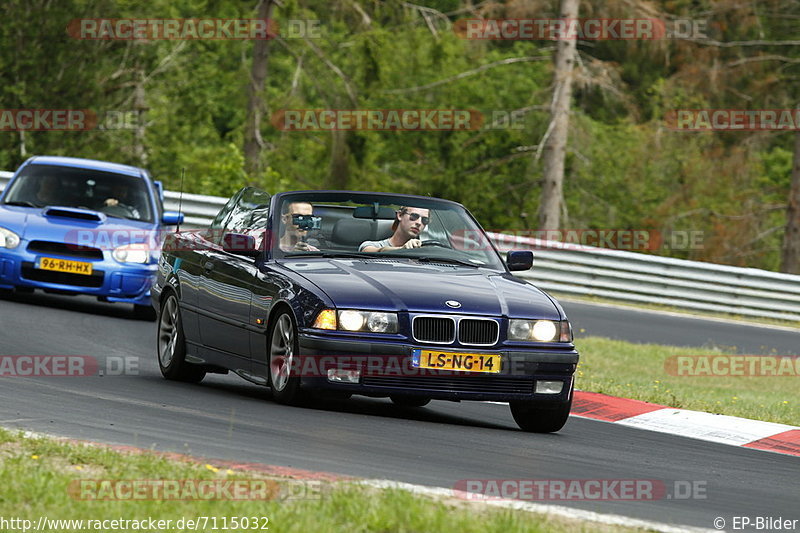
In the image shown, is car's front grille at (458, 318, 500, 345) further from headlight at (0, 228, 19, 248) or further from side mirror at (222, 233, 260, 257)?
headlight at (0, 228, 19, 248)

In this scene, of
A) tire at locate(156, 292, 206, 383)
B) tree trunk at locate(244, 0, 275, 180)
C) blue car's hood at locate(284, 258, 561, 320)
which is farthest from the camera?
tree trunk at locate(244, 0, 275, 180)

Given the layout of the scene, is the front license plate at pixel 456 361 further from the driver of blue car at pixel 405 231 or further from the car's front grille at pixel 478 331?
the driver of blue car at pixel 405 231

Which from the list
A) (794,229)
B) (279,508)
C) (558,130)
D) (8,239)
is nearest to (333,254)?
(279,508)

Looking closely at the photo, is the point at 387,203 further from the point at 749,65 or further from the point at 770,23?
the point at 770,23

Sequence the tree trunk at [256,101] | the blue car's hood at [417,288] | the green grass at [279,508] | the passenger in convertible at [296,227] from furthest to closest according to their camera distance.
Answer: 1. the tree trunk at [256,101]
2. the passenger in convertible at [296,227]
3. the blue car's hood at [417,288]
4. the green grass at [279,508]

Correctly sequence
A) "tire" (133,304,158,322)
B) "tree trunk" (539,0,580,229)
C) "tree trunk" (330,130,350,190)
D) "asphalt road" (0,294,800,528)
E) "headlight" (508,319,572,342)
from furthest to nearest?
1. "tree trunk" (330,130,350,190)
2. "tree trunk" (539,0,580,229)
3. "tire" (133,304,158,322)
4. "headlight" (508,319,572,342)
5. "asphalt road" (0,294,800,528)

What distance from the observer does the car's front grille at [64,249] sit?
15164mm

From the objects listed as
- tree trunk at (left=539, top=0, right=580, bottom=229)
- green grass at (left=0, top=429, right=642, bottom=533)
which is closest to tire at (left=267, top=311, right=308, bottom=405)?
green grass at (left=0, top=429, right=642, bottom=533)

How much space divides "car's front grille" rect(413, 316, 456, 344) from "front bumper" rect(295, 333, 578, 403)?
7 cm

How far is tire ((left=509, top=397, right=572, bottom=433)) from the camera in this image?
9375mm

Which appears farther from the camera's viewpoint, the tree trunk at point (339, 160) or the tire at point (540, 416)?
the tree trunk at point (339, 160)

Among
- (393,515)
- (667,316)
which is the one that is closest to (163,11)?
(667,316)

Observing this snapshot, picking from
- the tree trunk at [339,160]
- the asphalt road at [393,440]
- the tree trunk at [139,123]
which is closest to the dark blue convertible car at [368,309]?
the asphalt road at [393,440]

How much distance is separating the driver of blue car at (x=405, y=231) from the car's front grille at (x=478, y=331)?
4.44 feet
